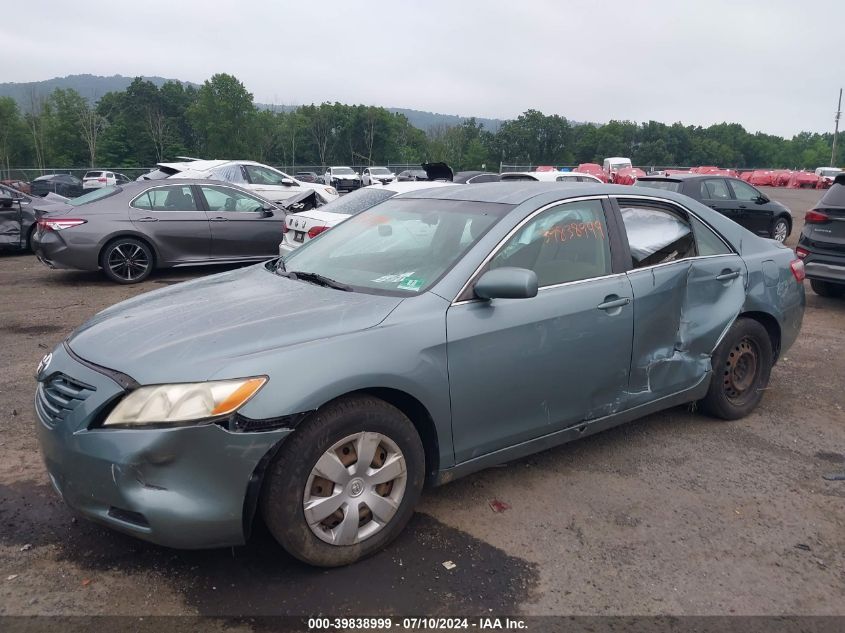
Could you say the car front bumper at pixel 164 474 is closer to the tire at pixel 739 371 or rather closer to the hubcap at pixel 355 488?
the hubcap at pixel 355 488

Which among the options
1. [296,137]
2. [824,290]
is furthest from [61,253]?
[296,137]

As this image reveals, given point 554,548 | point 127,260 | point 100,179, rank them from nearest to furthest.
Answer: point 554,548 < point 127,260 < point 100,179

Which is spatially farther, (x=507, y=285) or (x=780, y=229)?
(x=780, y=229)

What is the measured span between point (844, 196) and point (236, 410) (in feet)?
27.5

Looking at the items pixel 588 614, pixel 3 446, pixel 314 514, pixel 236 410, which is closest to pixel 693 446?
pixel 588 614

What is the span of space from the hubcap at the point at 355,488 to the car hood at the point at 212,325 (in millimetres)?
498

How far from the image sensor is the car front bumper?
8.67 ft

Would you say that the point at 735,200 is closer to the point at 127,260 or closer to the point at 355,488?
the point at 127,260

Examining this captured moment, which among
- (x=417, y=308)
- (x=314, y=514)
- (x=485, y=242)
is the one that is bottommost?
(x=314, y=514)

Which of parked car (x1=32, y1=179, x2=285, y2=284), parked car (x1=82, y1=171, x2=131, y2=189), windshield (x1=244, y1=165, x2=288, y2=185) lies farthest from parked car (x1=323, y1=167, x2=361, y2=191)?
parked car (x1=32, y1=179, x2=285, y2=284)

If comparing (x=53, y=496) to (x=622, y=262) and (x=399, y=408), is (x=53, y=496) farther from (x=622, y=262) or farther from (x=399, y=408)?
(x=622, y=262)

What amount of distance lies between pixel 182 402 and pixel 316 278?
1.27 m

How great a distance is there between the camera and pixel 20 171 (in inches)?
1639

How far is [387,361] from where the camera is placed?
3021 mm
